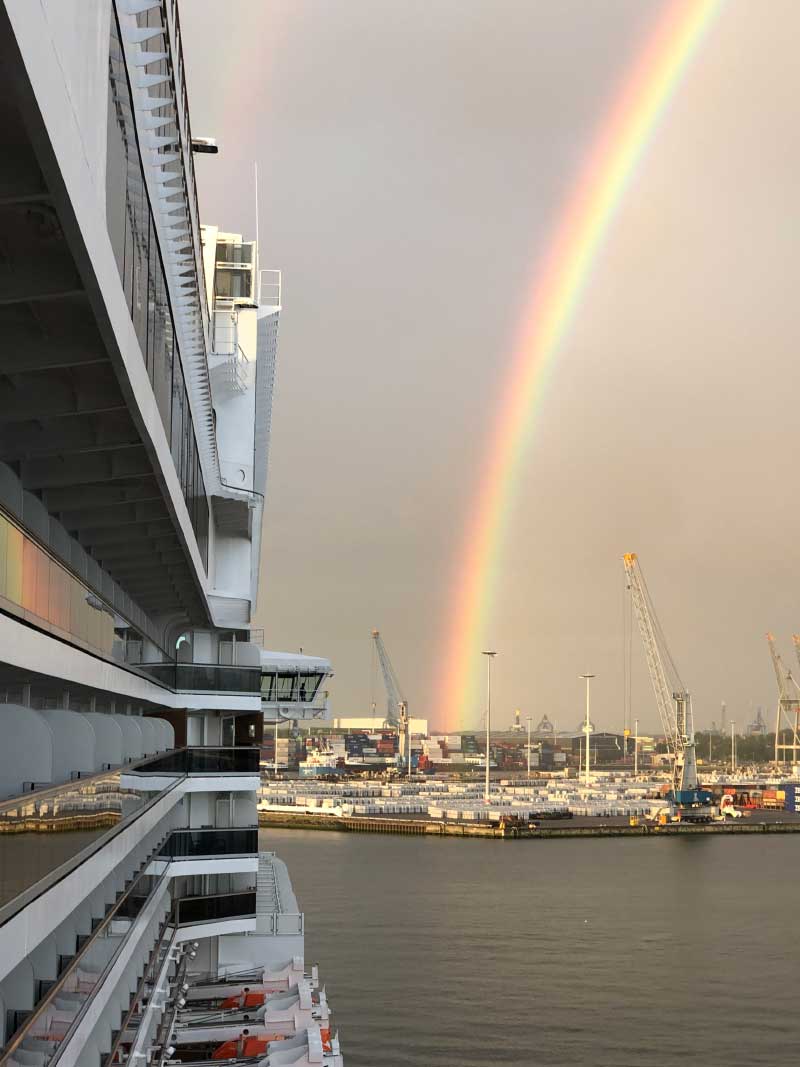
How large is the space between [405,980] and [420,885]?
2315 centimetres

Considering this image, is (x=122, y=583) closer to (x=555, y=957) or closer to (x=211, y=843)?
(x=211, y=843)

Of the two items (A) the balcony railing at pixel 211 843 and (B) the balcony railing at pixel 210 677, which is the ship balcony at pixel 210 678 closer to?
(B) the balcony railing at pixel 210 677

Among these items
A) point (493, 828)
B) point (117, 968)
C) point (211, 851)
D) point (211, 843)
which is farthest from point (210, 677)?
point (493, 828)

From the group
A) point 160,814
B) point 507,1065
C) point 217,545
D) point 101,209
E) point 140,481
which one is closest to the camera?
point 101,209

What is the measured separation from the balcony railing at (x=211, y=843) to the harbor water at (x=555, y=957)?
24.5 ft

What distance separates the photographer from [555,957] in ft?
135

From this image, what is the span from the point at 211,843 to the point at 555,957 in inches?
893

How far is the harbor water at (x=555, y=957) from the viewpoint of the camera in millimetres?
29750

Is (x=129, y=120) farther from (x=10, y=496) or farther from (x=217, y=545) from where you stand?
(x=217, y=545)

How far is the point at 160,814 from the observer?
15945 mm

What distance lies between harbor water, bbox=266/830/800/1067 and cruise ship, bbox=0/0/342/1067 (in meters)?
7.72

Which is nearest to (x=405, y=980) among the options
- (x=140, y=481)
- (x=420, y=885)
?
(x=420, y=885)

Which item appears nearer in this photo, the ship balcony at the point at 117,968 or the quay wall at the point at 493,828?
the ship balcony at the point at 117,968

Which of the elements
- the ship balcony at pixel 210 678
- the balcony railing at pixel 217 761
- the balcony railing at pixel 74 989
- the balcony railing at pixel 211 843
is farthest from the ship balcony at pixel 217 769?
the balcony railing at pixel 74 989
